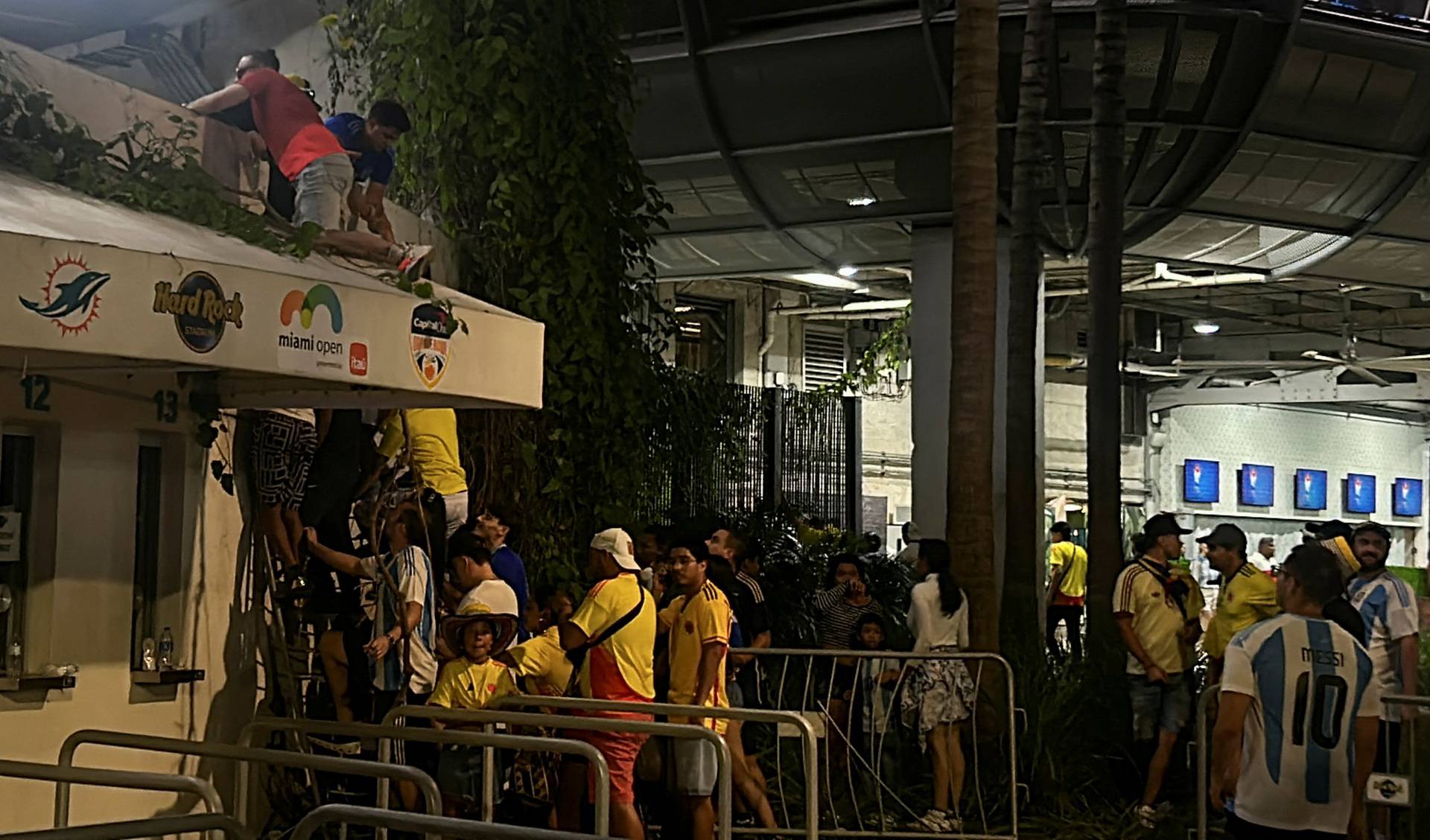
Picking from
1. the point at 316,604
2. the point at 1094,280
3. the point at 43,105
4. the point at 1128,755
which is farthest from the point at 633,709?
the point at 1094,280

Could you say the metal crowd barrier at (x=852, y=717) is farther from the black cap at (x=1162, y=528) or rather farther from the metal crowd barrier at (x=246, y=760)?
the metal crowd barrier at (x=246, y=760)

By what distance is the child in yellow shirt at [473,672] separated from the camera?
809 centimetres

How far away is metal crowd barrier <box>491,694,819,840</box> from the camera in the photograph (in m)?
6.96

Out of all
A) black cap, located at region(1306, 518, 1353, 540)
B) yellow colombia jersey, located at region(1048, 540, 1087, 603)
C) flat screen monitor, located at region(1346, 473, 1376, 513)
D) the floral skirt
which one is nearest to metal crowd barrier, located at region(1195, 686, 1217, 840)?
the floral skirt

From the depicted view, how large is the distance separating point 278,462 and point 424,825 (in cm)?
477

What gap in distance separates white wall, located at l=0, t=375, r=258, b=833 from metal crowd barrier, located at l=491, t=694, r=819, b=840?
1.74 m

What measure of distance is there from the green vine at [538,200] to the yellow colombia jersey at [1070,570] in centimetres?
810

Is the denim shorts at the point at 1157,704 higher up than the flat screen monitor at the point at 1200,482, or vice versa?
the flat screen monitor at the point at 1200,482

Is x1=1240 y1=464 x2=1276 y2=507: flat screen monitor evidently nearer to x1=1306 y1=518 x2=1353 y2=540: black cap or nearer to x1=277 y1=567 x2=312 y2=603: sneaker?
x1=1306 y1=518 x2=1353 y2=540: black cap

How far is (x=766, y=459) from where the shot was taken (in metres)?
20.3

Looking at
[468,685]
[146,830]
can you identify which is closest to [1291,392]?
[468,685]

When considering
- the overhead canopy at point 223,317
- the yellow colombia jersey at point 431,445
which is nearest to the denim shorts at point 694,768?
the overhead canopy at point 223,317

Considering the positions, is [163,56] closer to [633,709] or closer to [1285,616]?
[633,709]

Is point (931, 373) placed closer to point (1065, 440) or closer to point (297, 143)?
point (297, 143)
